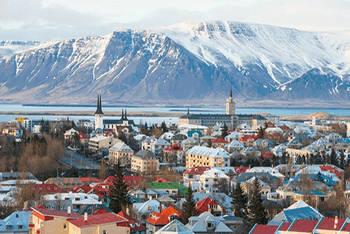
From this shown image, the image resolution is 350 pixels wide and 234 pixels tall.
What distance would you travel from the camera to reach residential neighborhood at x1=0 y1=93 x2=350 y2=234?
2990 centimetres

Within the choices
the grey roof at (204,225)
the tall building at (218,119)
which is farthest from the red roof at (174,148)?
the tall building at (218,119)

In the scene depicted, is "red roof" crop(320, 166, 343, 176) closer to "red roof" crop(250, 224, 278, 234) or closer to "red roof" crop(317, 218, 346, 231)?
"red roof" crop(250, 224, 278, 234)

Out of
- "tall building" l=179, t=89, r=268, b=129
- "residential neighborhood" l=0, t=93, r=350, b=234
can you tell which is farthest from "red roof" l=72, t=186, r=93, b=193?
"tall building" l=179, t=89, r=268, b=129

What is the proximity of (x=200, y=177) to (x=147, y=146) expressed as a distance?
30.4 m

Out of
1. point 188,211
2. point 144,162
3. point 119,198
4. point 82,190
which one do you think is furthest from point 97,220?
point 144,162

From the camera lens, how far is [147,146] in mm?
84562

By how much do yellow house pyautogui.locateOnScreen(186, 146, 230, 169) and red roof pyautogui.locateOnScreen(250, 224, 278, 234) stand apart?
36563 millimetres

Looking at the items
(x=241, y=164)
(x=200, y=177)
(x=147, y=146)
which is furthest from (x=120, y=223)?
(x=147, y=146)

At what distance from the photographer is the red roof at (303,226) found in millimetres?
28031

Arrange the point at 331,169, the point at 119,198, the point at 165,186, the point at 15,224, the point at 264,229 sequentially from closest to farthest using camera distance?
the point at 264,229 < the point at 15,224 < the point at 119,198 < the point at 165,186 < the point at 331,169

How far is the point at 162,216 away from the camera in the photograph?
33.9 m

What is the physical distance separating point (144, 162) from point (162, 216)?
31429 mm

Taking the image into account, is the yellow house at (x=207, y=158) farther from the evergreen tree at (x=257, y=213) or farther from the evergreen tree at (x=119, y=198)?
the evergreen tree at (x=257, y=213)

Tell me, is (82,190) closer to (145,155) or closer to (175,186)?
(175,186)
